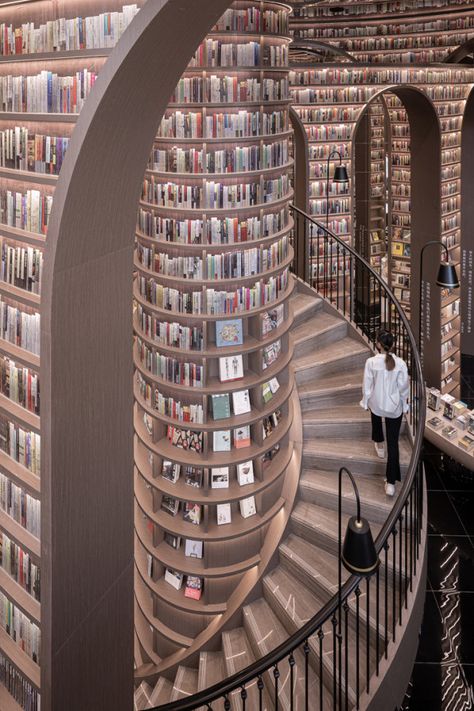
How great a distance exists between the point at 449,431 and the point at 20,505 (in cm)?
579

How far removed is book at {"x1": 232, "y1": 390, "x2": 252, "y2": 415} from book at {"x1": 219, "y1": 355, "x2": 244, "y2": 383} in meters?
0.12

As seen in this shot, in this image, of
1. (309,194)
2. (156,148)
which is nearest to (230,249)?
(156,148)

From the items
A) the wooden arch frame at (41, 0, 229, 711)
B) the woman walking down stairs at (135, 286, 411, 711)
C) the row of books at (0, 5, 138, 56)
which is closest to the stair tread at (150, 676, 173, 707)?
the woman walking down stairs at (135, 286, 411, 711)

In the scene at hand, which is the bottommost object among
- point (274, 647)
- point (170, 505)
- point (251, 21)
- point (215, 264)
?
point (274, 647)

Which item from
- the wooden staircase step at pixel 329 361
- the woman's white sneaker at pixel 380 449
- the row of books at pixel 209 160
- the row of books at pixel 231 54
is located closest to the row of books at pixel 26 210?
the row of books at pixel 209 160

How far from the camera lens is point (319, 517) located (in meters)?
5.57

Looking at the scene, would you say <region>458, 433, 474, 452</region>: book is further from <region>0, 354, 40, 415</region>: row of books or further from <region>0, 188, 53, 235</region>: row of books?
<region>0, 188, 53, 235</region>: row of books

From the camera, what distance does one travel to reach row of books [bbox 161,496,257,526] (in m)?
5.47

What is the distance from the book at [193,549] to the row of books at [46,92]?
3.49 meters

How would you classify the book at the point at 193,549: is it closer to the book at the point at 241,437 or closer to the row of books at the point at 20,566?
the book at the point at 241,437

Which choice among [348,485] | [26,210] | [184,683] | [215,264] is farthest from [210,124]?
[184,683]

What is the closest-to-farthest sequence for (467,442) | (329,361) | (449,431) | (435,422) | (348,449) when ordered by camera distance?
(348,449), (329,361), (467,442), (449,431), (435,422)

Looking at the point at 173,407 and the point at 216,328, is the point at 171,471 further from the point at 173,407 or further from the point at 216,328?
the point at 216,328

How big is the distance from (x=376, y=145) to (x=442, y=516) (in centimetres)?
1056
